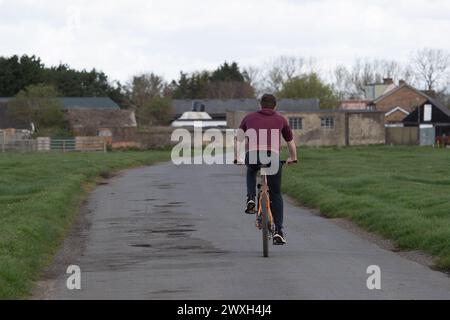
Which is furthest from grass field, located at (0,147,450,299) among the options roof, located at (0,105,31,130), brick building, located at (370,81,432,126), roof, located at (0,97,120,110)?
brick building, located at (370,81,432,126)

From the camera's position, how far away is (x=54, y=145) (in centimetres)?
7625

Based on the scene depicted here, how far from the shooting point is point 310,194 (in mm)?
26078

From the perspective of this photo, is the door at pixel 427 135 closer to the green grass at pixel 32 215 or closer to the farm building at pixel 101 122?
the farm building at pixel 101 122

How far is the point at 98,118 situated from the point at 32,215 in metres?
80.6

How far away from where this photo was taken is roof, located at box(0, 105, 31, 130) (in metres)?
102

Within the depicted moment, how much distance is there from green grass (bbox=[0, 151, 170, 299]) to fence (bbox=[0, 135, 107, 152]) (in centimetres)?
3439

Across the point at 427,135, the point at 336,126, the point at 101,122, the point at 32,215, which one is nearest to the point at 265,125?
the point at 32,215

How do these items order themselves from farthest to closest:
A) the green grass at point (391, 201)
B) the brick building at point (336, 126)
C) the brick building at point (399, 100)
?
the brick building at point (399, 100) < the brick building at point (336, 126) < the green grass at point (391, 201)

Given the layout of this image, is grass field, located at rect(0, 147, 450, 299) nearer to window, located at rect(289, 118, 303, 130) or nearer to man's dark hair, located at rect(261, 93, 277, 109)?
man's dark hair, located at rect(261, 93, 277, 109)

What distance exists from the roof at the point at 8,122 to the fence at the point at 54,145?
82.0 feet

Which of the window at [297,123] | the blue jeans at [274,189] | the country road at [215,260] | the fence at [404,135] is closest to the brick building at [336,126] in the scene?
the window at [297,123]

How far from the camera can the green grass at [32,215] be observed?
12461mm

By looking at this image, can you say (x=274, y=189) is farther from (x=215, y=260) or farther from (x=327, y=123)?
(x=327, y=123)
